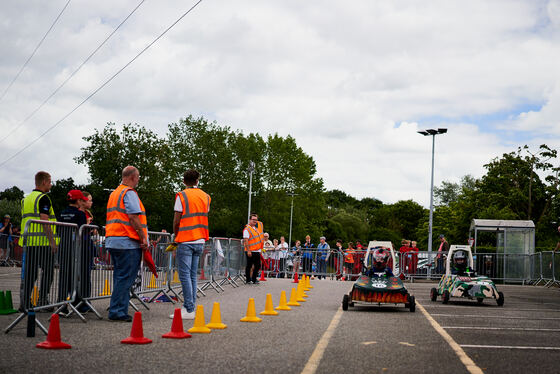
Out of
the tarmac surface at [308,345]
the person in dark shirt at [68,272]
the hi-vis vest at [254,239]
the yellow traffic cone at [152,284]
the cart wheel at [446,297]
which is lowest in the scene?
the tarmac surface at [308,345]

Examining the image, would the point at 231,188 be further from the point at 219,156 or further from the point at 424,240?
the point at 424,240

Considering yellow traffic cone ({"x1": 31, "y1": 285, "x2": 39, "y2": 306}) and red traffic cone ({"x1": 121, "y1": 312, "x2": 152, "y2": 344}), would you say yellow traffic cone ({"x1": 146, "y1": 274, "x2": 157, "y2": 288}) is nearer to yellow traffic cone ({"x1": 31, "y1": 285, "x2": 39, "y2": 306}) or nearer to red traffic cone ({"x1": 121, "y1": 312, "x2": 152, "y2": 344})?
yellow traffic cone ({"x1": 31, "y1": 285, "x2": 39, "y2": 306})

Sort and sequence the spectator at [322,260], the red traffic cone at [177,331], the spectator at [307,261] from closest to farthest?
the red traffic cone at [177,331] < the spectator at [322,260] < the spectator at [307,261]

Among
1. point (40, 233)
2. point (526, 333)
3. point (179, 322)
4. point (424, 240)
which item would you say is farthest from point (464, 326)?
point (424, 240)

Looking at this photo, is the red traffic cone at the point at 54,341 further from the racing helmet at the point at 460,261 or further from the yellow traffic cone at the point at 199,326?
the racing helmet at the point at 460,261

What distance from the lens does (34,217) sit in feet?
34.2

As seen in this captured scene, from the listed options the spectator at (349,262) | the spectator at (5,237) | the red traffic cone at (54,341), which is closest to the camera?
the red traffic cone at (54,341)

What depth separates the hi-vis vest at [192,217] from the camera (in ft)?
35.0

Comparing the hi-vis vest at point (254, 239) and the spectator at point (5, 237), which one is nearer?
the hi-vis vest at point (254, 239)

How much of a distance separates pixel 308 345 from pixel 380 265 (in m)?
6.60

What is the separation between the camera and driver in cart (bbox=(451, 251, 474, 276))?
16.1 meters

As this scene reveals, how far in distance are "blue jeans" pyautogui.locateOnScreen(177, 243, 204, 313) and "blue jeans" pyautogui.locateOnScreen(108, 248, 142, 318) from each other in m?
0.80

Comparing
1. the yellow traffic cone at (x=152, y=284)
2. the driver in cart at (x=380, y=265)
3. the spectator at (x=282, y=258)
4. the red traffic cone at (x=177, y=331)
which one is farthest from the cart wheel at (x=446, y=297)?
the spectator at (x=282, y=258)

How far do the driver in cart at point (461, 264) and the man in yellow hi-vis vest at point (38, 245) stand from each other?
9.29 meters
